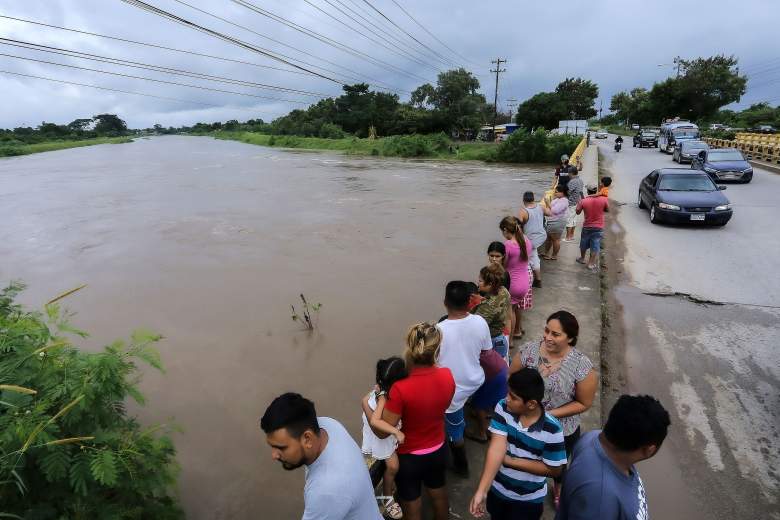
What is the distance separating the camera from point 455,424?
132 inches

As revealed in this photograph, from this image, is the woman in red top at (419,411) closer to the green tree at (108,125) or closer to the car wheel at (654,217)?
the car wheel at (654,217)

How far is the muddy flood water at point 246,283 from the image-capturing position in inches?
202

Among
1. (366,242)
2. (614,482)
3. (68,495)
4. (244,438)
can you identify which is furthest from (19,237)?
(614,482)

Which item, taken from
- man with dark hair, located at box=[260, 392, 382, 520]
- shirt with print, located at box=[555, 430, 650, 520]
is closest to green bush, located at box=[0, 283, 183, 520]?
man with dark hair, located at box=[260, 392, 382, 520]

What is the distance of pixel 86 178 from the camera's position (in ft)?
102

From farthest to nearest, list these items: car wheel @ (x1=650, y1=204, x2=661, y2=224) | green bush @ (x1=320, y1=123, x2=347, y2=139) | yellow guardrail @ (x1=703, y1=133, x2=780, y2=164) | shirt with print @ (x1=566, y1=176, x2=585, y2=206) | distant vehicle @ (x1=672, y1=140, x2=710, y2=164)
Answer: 1. green bush @ (x1=320, y1=123, x2=347, y2=139)
2. distant vehicle @ (x1=672, y1=140, x2=710, y2=164)
3. yellow guardrail @ (x1=703, y1=133, x2=780, y2=164)
4. car wheel @ (x1=650, y1=204, x2=661, y2=224)
5. shirt with print @ (x1=566, y1=176, x2=585, y2=206)

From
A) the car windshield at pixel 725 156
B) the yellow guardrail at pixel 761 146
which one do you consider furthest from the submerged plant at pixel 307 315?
the yellow guardrail at pixel 761 146

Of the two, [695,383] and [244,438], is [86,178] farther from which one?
[695,383]

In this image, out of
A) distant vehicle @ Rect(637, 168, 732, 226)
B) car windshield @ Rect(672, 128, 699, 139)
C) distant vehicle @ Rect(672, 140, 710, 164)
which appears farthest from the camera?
car windshield @ Rect(672, 128, 699, 139)

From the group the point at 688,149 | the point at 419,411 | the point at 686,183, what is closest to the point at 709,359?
the point at 419,411

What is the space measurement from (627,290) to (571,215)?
10.3 ft

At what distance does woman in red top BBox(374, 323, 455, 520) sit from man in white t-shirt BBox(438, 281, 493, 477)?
52 centimetres

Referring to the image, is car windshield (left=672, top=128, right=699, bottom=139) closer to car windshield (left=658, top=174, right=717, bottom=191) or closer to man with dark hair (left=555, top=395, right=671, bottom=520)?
car windshield (left=658, top=174, right=717, bottom=191)

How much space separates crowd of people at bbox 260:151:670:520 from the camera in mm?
1834
